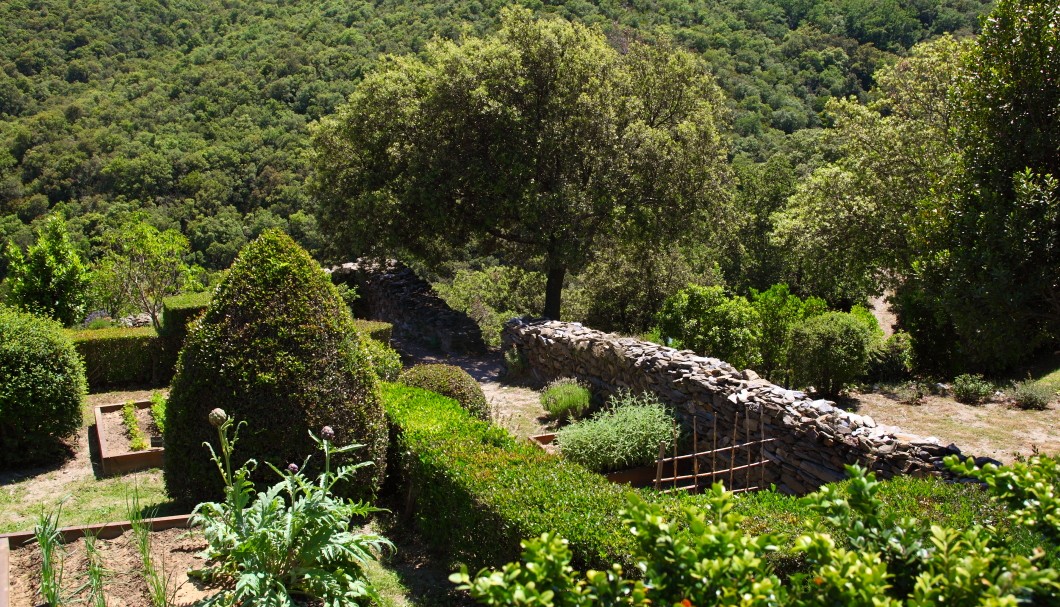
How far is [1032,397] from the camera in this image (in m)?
10.9

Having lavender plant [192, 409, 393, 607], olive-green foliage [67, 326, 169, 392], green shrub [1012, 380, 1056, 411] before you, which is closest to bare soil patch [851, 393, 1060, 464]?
green shrub [1012, 380, 1056, 411]

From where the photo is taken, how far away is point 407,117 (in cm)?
1591

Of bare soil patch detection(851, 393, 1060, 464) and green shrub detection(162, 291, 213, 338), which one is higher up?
green shrub detection(162, 291, 213, 338)

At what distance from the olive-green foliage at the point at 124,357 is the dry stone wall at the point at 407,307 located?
504cm

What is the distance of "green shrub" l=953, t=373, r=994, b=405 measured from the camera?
449 inches

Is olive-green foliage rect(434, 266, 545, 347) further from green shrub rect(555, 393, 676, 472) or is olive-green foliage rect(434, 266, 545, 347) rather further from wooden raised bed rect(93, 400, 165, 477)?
wooden raised bed rect(93, 400, 165, 477)

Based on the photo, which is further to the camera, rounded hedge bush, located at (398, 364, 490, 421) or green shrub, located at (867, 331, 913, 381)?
green shrub, located at (867, 331, 913, 381)

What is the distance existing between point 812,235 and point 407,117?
365 inches

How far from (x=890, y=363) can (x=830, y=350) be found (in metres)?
3.55

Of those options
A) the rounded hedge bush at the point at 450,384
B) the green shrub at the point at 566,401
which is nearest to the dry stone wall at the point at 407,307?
the green shrub at the point at 566,401

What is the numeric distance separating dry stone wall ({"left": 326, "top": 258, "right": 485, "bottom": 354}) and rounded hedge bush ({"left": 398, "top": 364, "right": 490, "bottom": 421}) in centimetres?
593

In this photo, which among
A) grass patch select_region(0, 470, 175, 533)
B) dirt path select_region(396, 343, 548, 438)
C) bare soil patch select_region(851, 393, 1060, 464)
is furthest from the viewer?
dirt path select_region(396, 343, 548, 438)

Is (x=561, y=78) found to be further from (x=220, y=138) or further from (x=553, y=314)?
(x=220, y=138)

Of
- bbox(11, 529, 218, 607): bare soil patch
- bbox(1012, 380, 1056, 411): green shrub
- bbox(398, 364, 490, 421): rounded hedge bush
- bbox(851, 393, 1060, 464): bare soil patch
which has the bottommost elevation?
bbox(851, 393, 1060, 464): bare soil patch
